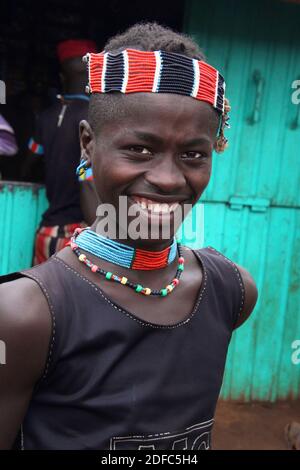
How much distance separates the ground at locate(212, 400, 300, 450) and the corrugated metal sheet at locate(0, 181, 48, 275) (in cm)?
172

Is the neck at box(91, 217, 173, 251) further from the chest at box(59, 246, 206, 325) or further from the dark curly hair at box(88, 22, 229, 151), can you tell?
the dark curly hair at box(88, 22, 229, 151)

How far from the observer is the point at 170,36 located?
138cm

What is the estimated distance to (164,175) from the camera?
129 centimetres

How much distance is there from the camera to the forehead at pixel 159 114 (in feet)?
4.14

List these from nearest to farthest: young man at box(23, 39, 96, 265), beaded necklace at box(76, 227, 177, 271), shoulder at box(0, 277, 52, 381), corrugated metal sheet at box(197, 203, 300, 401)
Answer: shoulder at box(0, 277, 52, 381) < beaded necklace at box(76, 227, 177, 271) < young man at box(23, 39, 96, 265) < corrugated metal sheet at box(197, 203, 300, 401)

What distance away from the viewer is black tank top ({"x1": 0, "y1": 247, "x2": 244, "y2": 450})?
4.25ft

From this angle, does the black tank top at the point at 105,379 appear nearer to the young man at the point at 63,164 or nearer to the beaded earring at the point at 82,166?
the beaded earring at the point at 82,166

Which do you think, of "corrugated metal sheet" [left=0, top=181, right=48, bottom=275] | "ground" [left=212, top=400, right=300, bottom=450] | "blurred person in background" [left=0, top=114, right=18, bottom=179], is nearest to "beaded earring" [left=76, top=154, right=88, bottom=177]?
"corrugated metal sheet" [left=0, top=181, right=48, bottom=275]

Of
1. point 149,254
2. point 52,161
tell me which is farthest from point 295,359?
point 149,254

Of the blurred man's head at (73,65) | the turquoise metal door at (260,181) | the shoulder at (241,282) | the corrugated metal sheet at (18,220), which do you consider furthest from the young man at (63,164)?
the shoulder at (241,282)

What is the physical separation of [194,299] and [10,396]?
0.54 meters

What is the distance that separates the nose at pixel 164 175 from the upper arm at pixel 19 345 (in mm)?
360

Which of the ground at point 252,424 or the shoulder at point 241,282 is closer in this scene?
the shoulder at point 241,282

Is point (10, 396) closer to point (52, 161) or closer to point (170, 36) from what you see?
point (170, 36)
